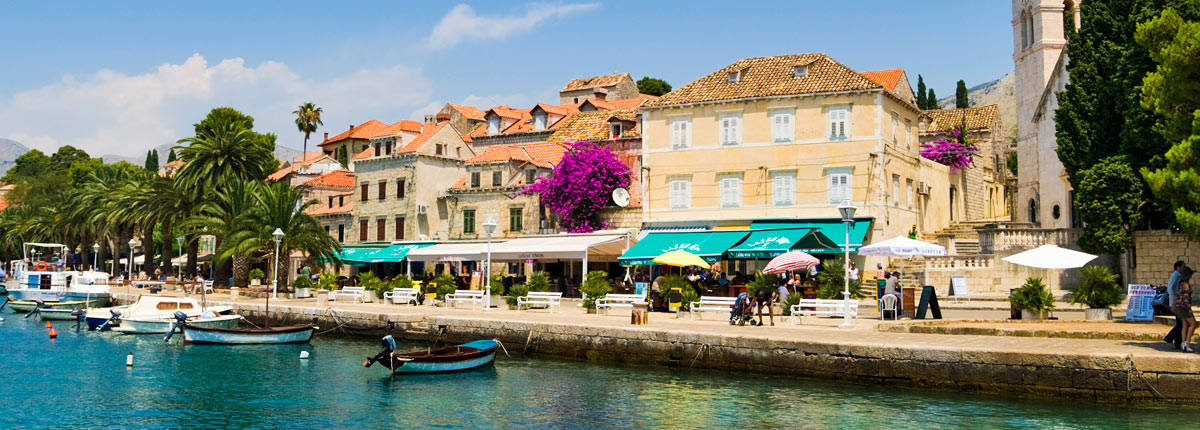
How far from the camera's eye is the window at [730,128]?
1468 inches

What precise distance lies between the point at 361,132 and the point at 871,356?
7336 centimetres

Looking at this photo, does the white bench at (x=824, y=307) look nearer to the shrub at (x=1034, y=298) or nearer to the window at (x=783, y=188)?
the shrub at (x=1034, y=298)

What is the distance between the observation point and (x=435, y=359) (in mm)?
22078

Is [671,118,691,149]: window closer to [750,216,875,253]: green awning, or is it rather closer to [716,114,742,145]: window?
[716,114,742,145]: window

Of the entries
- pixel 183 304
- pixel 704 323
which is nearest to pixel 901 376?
pixel 704 323

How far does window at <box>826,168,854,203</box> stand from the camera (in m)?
35.4

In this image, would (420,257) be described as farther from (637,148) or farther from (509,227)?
Result: (637,148)

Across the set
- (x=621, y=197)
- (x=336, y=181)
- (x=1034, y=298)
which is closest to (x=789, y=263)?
(x=1034, y=298)

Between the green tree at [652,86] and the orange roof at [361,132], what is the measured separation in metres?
24.6

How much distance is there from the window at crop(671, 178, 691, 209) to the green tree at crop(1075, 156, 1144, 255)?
45.6 feet

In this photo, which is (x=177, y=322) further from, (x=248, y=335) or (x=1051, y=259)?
(x=1051, y=259)

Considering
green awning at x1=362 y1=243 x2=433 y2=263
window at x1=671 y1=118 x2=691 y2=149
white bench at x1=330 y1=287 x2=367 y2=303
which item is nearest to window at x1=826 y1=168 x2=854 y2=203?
window at x1=671 y1=118 x2=691 y2=149

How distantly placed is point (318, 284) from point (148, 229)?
16266 millimetres

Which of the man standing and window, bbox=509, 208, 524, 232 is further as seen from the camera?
window, bbox=509, 208, 524, 232
